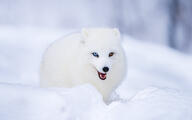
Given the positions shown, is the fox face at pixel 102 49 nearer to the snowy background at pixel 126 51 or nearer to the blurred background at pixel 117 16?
the snowy background at pixel 126 51

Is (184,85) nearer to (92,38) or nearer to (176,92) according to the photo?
(92,38)

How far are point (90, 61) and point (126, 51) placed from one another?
6107 millimetres

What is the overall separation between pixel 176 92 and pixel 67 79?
145 centimetres

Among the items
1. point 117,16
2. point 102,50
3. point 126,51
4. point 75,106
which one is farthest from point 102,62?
point 117,16

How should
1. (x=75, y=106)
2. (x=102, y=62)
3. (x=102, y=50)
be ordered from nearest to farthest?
(x=75, y=106) < (x=102, y=62) < (x=102, y=50)

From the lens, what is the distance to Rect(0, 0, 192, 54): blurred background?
38.5 feet

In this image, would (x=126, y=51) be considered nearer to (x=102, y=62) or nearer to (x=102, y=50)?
(x=102, y=50)

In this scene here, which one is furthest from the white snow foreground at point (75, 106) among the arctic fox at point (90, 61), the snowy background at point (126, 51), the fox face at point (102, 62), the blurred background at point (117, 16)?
the blurred background at point (117, 16)

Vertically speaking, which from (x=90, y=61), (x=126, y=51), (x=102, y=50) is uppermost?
(x=102, y=50)

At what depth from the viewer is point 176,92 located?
123 inches

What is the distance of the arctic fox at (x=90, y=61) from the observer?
3.90m

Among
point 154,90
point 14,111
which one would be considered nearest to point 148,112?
point 154,90

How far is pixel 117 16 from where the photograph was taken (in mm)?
12875

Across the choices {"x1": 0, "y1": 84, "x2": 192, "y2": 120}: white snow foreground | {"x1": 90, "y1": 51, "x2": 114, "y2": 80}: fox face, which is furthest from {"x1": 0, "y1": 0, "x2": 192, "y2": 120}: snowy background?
{"x1": 90, "y1": 51, "x2": 114, "y2": 80}: fox face
